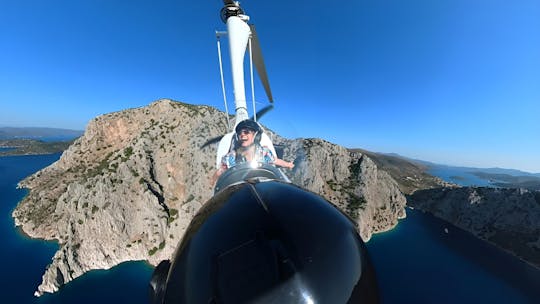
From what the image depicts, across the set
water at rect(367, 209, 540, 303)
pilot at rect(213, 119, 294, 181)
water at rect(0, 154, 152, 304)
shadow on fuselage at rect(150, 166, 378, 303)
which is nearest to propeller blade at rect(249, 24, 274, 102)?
pilot at rect(213, 119, 294, 181)

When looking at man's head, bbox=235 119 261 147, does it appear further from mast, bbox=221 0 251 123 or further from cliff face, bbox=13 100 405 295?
cliff face, bbox=13 100 405 295

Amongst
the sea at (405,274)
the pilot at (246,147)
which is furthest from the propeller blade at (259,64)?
the sea at (405,274)

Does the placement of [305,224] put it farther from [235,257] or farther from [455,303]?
[455,303]

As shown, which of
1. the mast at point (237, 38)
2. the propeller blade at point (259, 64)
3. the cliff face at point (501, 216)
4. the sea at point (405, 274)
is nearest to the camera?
the mast at point (237, 38)

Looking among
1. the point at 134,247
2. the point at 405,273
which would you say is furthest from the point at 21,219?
the point at 405,273

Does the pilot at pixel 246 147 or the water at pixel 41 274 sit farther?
the water at pixel 41 274

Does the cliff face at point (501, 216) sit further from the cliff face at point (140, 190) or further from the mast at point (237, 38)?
the mast at point (237, 38)
